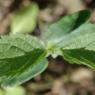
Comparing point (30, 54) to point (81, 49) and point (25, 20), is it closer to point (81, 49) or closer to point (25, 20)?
point (81, 49)

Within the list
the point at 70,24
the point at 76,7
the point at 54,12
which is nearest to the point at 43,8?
the point at 54,12

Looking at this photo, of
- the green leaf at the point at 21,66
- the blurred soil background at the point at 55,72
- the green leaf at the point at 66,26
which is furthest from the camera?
the blurred soil background at the point at 55,72

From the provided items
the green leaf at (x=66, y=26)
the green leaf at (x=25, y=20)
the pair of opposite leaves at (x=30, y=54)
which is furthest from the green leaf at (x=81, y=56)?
the green leaf at (x=25, y=20)

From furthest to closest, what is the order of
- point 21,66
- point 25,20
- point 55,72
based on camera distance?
1. point 55,72
2. point 25,20
3. point 21,66

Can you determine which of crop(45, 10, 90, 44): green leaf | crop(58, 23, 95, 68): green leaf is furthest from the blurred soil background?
crop(58, 23, 95, 68): green leaf

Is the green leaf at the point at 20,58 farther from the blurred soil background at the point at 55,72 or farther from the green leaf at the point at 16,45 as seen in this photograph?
the blurred soil background at the point at 55,72

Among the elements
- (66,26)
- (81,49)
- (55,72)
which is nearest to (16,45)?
(81,49)
